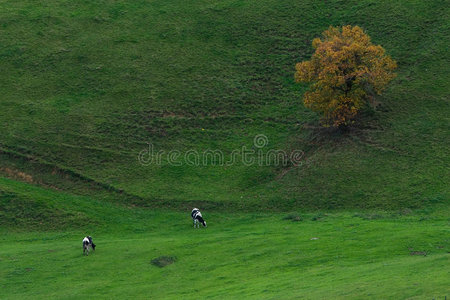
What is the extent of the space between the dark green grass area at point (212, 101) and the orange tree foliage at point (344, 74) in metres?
3.49

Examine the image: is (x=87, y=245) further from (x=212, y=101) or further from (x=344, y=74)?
(x=212, y=101)

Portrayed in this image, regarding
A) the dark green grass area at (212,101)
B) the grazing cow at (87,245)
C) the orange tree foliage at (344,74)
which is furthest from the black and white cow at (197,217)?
the orange tree foliage at (344,74)

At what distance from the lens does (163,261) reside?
38.3m

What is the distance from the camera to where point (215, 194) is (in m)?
53.4

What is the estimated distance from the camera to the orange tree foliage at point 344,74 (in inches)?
2147

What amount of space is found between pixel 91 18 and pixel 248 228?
48744mm

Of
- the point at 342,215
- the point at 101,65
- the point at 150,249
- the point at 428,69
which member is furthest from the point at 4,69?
the point at 428,69

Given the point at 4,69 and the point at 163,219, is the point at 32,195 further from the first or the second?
the point at 4,69

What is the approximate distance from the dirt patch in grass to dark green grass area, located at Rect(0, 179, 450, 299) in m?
0.08

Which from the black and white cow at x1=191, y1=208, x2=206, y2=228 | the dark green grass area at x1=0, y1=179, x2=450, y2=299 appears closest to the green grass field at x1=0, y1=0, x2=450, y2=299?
the dark green grass area at x1=0, y1=179, x2=450, y2=299

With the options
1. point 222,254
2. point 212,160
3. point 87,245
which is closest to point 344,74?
point 212,160

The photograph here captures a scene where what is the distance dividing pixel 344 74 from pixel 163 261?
28.0 m

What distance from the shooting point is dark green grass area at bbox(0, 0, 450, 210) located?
5319 centimetres

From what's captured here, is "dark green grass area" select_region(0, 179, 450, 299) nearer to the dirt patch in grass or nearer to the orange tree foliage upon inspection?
the dirt patch in grass
